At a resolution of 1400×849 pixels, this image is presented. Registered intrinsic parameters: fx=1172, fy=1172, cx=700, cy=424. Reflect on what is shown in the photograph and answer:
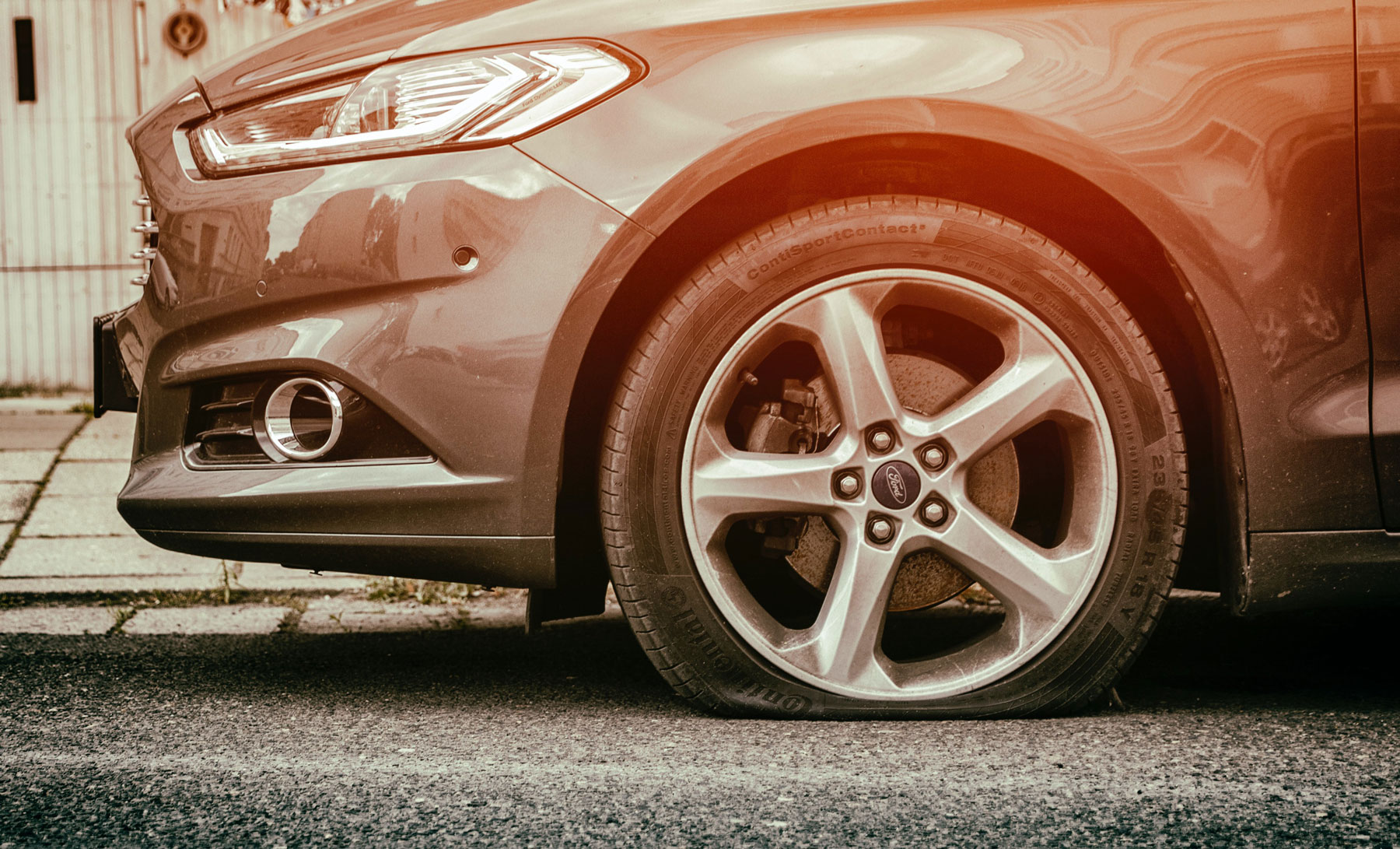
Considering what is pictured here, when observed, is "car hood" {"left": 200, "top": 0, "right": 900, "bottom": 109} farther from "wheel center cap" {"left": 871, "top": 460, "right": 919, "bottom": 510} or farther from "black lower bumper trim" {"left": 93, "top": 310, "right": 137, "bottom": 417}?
"wheel center cap" {"left": 871, "top": 460, "right": 919, "bottom": 510}

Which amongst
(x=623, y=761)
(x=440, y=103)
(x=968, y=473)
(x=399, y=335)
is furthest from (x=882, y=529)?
(x=440, y=103)

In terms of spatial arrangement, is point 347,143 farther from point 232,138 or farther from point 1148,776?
point 1148,776

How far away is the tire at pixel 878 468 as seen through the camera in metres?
1.81

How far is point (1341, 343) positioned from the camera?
5.76 ft

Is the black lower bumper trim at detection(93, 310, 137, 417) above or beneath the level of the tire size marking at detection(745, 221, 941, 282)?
beneath

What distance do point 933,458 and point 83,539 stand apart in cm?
275

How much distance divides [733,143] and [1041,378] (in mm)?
599

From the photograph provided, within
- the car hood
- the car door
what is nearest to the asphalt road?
the car door

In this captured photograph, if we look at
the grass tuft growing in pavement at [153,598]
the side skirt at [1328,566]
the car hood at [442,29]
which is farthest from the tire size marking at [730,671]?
the grass tuft growing in pavement at [153,598]

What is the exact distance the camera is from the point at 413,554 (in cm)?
182

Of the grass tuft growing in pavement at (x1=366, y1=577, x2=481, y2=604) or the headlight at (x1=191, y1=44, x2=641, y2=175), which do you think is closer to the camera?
the headlight at (x1=191, y1=44, x2=641, y2=175)

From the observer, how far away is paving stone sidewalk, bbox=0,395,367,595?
3084mm

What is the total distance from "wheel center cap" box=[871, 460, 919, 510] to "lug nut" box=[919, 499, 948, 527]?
0.08 ft

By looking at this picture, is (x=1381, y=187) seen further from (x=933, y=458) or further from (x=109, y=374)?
(x=109, y=374)
